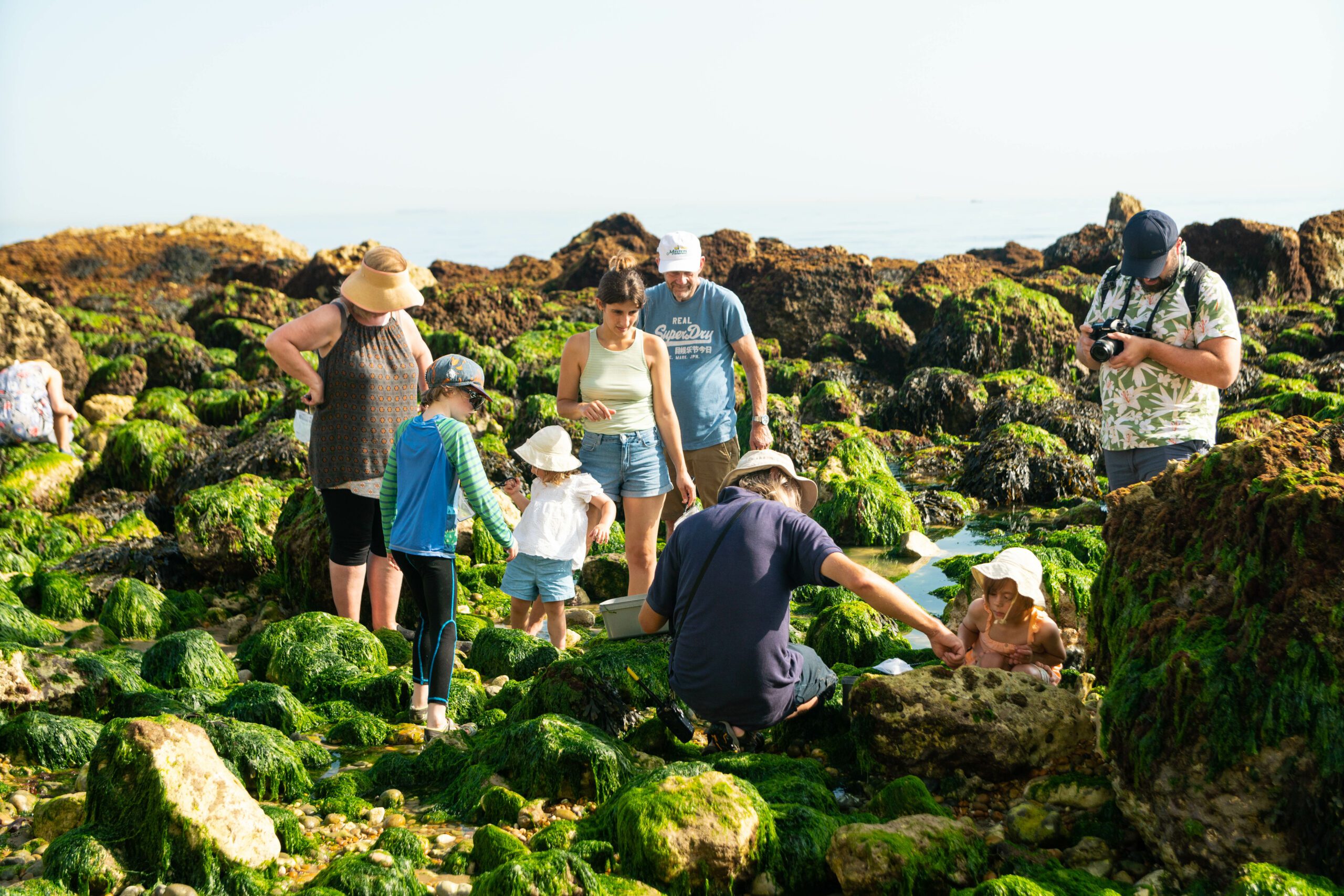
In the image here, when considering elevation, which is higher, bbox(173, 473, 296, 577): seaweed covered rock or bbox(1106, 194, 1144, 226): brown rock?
bbox(1106, 194, 1144, 226): brown rock

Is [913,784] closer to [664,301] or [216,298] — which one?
[664,301]

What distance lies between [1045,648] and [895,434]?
10.0 metres

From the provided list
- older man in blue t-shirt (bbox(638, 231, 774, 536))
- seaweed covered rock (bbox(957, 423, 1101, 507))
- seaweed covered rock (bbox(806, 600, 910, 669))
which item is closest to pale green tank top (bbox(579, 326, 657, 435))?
older man in blue t-shirt (bbox(638, 231, 774, 536))

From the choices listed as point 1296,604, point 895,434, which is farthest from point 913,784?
point 895,434

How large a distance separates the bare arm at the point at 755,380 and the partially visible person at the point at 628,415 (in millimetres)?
465

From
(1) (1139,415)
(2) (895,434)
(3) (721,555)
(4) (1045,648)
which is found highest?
(1) (1139,415)

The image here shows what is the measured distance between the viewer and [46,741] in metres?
4.42

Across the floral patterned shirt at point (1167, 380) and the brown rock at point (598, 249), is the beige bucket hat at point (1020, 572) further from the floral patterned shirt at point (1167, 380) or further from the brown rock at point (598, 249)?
the brown rock at point (598, 249)

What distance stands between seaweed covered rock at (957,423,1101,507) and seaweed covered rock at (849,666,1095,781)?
7448 mm

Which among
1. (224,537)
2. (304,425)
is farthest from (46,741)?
(224,537)

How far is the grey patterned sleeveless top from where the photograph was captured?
5594 millimetres

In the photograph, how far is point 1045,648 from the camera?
4.59 metres

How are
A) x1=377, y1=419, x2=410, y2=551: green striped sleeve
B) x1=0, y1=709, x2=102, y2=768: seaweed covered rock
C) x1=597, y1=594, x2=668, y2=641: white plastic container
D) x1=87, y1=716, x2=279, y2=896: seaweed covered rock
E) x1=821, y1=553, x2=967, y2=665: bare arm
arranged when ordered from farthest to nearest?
x1=597, y1=594, x2=668, y2=641: white plastic container
x1=377, y1=419, x2=410, y2=551: green striped sleeve
x1=0, y1=709, x2=102, y2=768: seaweed covered rock
x1=821, y1=553, x2=967, y2=665: bare arm
x1=87, y1=716, x2=279, y2=896: seaweed covered rock

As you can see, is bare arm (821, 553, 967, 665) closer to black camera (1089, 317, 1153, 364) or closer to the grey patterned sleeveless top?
black camera (1089, 317, 1153, 364)
